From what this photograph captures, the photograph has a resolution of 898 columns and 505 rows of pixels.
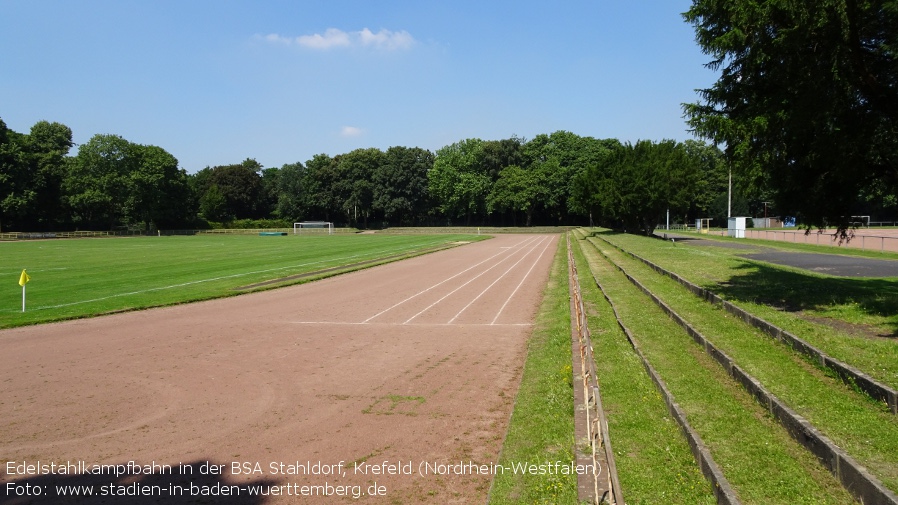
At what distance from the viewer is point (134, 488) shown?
226 inches

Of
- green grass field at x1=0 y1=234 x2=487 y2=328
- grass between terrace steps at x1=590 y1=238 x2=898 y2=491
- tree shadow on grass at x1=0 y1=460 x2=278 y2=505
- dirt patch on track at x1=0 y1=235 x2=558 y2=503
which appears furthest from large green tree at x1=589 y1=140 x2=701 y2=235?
tree shadow on grass at x1=0 y1=460 x2=278 y2=505

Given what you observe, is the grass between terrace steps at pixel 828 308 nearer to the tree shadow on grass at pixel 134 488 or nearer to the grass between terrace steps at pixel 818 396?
the grass between terrace steps at pixel 818 396

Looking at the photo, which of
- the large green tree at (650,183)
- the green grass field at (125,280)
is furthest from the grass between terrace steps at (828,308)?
the large green tree at (650,183)

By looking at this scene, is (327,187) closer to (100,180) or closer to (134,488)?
(100,180)

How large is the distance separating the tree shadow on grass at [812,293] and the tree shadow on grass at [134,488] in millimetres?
9758

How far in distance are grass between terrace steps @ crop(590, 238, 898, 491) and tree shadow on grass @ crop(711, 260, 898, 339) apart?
2.06 meters

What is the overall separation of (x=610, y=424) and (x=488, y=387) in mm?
2714

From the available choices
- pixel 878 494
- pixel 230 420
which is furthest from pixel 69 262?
pixel 878 494

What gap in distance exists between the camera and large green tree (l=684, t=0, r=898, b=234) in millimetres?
11633

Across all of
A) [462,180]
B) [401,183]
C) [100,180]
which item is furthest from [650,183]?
[100,180]

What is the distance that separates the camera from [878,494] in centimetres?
440

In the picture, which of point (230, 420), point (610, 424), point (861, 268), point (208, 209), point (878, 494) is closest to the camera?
point (878, 494)

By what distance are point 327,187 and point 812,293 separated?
326 ft

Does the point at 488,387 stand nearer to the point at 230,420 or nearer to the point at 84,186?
the point at 230,420
